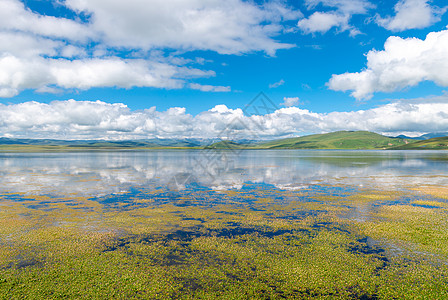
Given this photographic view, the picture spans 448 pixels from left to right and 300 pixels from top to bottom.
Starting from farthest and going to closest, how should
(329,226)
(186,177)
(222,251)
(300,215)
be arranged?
(186,177), (300,215), (329,226), (222,251)

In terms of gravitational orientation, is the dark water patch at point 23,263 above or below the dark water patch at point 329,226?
above

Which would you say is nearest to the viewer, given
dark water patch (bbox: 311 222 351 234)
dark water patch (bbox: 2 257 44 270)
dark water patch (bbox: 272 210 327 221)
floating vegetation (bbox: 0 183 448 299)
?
floating vegetation (bbox: 0 183 448 299)

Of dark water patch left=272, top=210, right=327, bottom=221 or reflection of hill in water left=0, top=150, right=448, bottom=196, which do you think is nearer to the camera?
dark water patch left=272, top=210, right=327, bottom=221

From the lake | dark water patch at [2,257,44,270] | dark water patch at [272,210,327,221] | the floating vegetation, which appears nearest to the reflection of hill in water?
the lake

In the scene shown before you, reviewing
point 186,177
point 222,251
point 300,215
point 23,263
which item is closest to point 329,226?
point 300,215

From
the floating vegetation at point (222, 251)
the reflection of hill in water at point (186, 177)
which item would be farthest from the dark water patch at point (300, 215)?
the reflection of hill in water at point (186, 177)

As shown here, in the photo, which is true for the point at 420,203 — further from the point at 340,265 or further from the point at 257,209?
the point at 340,265

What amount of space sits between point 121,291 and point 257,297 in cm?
723

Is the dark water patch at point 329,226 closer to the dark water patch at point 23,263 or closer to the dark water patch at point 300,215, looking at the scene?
the dark water patch at point 300,215

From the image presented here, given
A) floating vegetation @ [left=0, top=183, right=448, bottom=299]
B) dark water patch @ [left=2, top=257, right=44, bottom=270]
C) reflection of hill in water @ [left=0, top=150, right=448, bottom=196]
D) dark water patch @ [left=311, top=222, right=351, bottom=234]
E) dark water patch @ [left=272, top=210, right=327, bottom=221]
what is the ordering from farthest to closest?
reflection of hill in water @ [left=0, top=150, right=448, bottom=196]
dark water patch @ [left=272, top=210, right=327, bottom=221]
dark water patch @ [left=311, top=222, right=351, bottom=234]
dark water patch @ [left=2, top=257, right=44, bottom=270]
floating vegetation @ [left=0, top=183, right=448, bottom=299]

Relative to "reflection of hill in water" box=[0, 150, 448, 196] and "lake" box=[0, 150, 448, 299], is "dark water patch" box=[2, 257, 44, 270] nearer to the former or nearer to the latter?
"lake" box=[0, 150, 448, 299]

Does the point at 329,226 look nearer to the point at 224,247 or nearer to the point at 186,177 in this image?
the point at 224,247

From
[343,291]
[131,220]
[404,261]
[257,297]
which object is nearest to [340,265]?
[343,291]

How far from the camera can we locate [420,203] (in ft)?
109
